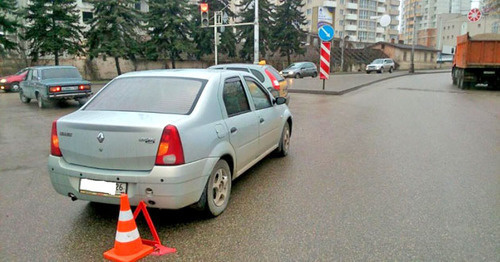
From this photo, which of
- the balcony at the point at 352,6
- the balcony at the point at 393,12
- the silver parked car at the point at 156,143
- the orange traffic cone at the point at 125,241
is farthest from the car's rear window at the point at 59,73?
the balcony at the point at 393,12

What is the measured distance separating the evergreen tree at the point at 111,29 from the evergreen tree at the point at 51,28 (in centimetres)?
158

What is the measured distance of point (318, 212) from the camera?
4230 millimetres

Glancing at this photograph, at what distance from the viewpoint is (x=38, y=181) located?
543 centimetres

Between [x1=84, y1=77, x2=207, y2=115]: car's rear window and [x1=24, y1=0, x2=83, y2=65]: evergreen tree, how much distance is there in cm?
3090

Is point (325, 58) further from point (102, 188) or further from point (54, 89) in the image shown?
point (102, 188)

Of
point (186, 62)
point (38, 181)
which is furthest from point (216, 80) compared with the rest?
point (186, 62)

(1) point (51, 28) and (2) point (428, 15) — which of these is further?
(2) point (428, 15)

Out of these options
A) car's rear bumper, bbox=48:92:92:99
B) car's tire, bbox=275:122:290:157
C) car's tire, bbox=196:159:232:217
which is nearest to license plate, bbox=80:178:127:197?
car's tire, bbox=196:159:232:217

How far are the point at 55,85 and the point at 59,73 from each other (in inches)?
52.6

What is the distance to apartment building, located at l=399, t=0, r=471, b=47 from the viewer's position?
371 feet

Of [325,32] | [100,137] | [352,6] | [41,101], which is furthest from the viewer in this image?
[352,6]

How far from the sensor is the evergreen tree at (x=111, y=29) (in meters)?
32.5

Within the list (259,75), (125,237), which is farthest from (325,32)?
(125,237)

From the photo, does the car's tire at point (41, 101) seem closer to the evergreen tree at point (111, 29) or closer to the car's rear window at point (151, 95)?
the car's rear window at point (151, 95)
